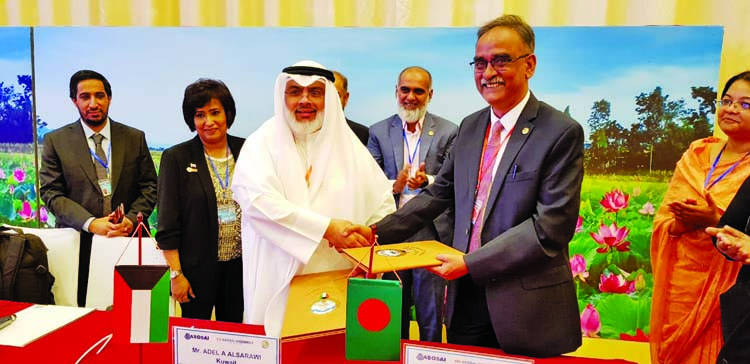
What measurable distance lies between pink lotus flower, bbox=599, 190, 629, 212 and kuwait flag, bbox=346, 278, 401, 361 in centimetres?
195

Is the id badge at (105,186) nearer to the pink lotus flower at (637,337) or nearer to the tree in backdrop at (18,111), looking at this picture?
the tree in backdrop at (18,111)

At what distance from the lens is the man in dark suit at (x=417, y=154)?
269 centimetres

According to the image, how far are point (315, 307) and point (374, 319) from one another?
1.12 ft

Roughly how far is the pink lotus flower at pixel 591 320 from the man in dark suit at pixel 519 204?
49.1 inches

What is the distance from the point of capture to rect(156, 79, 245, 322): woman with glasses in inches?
102

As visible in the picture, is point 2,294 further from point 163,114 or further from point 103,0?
point 103,0

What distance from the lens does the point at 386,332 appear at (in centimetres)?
122

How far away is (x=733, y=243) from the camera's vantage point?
5.98 ft

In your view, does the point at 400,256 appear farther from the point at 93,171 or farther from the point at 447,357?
the point at 93,171

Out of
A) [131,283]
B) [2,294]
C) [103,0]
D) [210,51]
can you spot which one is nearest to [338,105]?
[131,283]

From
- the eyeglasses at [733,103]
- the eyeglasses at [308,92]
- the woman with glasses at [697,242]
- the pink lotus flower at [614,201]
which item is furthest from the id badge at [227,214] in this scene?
the eyeglasses at [733,103]

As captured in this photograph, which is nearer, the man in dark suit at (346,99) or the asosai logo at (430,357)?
the asosai logo at (430,357)

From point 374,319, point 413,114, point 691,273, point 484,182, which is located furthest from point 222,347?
point 691,273

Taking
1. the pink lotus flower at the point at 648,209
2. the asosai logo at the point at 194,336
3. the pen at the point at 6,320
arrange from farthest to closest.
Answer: the pink lotus flower at the point at 648,209 < the pen at the point at 6,320 < the asosai logo at the point at 194,336
